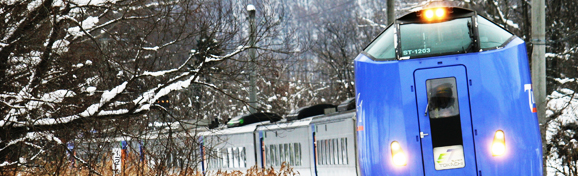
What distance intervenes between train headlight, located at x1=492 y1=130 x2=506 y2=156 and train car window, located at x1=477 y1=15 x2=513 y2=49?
3.12 feet

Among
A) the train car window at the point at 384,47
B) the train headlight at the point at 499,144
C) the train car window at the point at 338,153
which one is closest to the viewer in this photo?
the train headlight at the point at 499,144

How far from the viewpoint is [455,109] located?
24.4ft

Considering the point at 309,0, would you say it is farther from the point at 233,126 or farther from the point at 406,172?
the point at 406,172

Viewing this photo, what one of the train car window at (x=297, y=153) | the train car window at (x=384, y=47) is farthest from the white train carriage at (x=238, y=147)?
the train car window at (x=384, y=47)

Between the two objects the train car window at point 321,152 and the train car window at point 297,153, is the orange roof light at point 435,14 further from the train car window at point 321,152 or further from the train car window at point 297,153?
the train car window at point 297,153

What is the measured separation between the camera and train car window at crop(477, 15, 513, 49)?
7.60 metres

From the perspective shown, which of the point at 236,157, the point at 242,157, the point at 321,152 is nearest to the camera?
the point at 321,152

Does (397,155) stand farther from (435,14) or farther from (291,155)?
(291,155)

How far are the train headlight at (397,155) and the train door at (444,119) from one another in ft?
0.67

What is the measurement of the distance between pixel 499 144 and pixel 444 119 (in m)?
0.60

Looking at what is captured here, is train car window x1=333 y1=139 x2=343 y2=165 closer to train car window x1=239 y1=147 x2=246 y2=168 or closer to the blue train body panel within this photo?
train car window x1=239 y1=147 x2=246 y2=168

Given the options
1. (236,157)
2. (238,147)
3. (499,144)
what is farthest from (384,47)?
(236,157)

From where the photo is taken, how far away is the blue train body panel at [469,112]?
7.28 m

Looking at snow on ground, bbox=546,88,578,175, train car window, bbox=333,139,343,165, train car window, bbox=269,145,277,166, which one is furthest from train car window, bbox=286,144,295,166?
snow on ground, bbox=546,88,578,175
